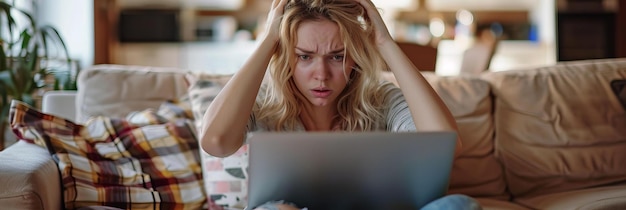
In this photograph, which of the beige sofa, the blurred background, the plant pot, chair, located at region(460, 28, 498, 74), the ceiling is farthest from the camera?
the ceiling

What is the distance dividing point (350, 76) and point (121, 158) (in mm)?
715

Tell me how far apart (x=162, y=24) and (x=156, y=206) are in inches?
198

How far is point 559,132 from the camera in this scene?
7.43 ft

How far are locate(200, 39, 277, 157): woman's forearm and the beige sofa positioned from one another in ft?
2.47

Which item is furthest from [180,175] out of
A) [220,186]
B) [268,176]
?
[268,176]

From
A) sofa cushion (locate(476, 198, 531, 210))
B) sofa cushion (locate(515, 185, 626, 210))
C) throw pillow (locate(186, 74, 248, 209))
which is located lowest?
sofa cushion (locate(476, 198, 531, 210))

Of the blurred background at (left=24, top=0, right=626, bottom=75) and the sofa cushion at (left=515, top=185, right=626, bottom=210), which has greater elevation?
the blurred background at (left=24, top=0, right=626, bottom=75)

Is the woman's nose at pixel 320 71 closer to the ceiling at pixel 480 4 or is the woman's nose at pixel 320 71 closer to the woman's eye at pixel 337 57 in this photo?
the woman's eye at pixel 337 57

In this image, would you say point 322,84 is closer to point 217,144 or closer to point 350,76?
point 350,76

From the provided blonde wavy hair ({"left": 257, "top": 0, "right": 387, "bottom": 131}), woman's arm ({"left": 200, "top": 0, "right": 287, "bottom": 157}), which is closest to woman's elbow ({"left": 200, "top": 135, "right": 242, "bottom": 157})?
woman's arm ({"left": 200, "top": 0, "right": 287, "bottom": 157})

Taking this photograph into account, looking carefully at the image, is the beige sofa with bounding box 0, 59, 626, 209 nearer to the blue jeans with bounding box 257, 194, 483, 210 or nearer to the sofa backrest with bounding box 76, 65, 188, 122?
the sofa backrest with bounding box 76, 65, 188, 122

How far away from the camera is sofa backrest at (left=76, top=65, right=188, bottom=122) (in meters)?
2.31

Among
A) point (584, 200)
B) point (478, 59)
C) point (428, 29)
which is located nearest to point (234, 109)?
point (584, 200)

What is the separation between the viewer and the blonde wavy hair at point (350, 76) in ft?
5.56
